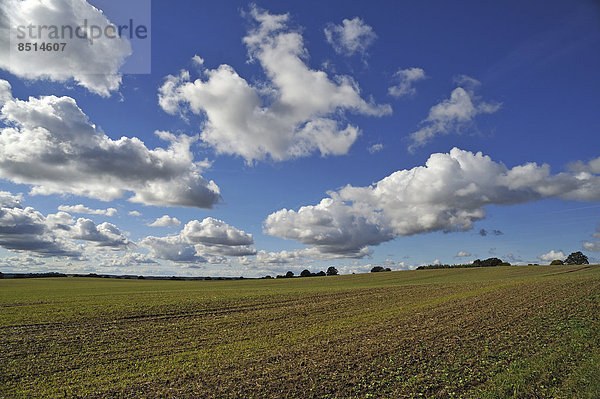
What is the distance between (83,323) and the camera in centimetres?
2603

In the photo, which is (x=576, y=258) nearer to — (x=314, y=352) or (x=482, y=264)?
(x=482, y=264)

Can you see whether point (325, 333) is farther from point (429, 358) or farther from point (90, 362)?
point (90, 362)

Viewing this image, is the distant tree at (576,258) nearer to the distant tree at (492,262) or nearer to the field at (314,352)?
the distant tree at (492,262)

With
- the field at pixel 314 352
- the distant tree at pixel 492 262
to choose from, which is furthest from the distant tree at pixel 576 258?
the field at pixel 314 352

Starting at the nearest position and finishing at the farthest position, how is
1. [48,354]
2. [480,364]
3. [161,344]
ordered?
[480,364] → [48,354] → [161,344]

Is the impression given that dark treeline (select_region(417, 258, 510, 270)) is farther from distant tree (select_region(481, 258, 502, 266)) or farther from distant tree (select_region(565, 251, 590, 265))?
distant tree (select_region(565, 251, 590, 265))

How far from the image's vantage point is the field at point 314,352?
12523 mm

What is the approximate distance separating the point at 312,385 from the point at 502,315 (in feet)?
58.5

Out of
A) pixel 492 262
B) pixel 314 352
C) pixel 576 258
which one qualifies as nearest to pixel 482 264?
pixel 492 262

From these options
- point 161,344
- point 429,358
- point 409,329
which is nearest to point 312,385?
point 429,358

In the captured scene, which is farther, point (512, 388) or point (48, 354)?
point (48, 354)

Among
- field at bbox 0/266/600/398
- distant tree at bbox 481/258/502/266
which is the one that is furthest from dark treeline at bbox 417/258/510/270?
field at bbox 0/266/600/398

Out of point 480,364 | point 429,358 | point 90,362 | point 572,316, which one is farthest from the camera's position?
point 572,316

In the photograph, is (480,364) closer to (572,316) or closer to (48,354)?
(572,316)
